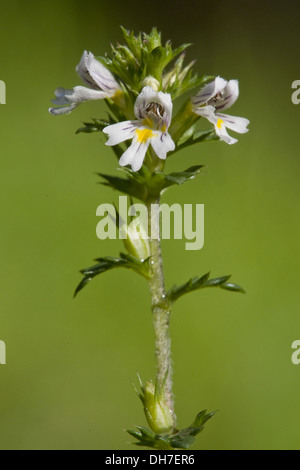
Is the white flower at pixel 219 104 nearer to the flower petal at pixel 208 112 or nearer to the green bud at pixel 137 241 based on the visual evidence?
the flower petal at pixel 208 112

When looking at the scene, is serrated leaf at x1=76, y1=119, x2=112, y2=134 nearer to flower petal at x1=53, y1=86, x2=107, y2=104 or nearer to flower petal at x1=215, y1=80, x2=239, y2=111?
flower petal at x1=53, y1=86, x2=107, y2=104

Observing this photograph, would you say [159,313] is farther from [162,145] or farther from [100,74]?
[100,74]

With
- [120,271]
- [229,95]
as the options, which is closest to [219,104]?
[229,95]

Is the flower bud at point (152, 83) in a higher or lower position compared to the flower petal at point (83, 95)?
lower

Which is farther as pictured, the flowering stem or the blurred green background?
the blurred green background

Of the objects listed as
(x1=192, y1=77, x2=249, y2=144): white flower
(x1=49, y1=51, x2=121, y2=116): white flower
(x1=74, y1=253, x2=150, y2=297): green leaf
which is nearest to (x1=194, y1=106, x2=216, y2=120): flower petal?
(x1=192, y1=77, x2=249, y2=144): white flower

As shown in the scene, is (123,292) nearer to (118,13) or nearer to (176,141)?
(176,141)

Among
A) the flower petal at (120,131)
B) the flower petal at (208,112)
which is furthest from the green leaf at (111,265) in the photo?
the flower petal at (208,112)

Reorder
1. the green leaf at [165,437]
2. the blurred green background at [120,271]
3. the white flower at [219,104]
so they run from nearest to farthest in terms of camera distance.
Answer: the green leaf at [165,437] < the white flower at [219,104] < the blurred green background at [120,271]

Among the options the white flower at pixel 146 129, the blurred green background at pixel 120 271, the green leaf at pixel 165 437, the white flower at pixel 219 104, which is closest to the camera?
the green leaf at pixel 165 437
